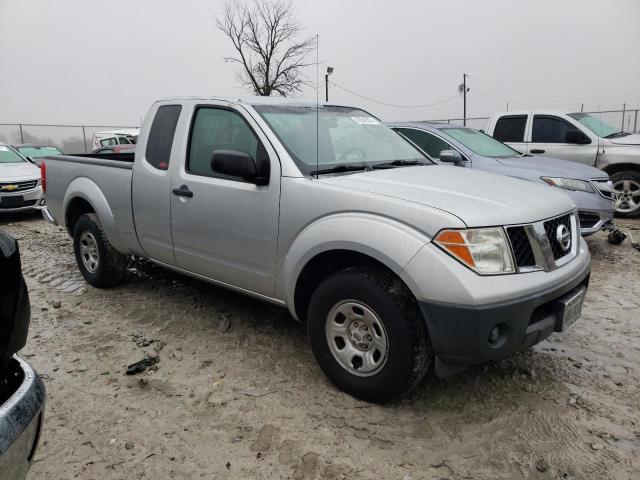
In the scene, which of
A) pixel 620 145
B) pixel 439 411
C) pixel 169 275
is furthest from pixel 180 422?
pixel 620 145

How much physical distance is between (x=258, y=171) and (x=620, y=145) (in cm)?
731

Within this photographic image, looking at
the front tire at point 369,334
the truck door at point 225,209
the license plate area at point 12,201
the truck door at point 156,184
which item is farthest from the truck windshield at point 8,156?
the front tire at point 369,334

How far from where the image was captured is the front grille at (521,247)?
2578mm

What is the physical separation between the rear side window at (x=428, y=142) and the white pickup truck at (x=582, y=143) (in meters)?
2.56

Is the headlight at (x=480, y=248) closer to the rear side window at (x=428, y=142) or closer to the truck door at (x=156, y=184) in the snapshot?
the truck door at (x=156, y=184)

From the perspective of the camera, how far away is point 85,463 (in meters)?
2.45

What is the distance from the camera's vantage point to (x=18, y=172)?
32.3 feet

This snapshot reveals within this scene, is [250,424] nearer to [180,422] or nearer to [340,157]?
[180,422]

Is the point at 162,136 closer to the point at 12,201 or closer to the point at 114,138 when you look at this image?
the point at 12,201

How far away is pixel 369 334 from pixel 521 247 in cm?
95

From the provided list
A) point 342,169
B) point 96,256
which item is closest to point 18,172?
point 96,256

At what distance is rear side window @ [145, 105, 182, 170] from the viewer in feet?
13.2

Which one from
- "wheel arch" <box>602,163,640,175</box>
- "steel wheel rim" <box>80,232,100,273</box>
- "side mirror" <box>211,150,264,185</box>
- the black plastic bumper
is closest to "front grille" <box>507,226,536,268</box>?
the black plastic bumper

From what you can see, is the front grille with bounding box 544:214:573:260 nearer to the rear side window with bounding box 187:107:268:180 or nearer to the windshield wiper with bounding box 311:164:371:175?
the windshield wiper with bounding box 311:164:371:175
